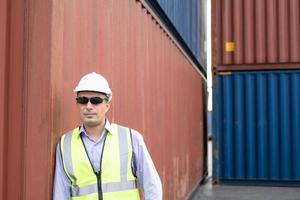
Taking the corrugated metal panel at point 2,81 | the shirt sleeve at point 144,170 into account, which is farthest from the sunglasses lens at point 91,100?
the corrugated metal panel at point 2,81

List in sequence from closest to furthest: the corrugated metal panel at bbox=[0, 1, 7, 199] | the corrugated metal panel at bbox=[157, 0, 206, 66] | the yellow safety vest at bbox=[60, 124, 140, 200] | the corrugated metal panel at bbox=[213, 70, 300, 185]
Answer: the yellow safety vest at bbox=[60, 124, 140, 200] < the corrugated metal panel at bbox=[0, 1, 7, 199] < the corrugated metal panel at bbox=[157, 0, 206, 66] < the corrugated metal panel at bbox=[213, 70, 300, 185]

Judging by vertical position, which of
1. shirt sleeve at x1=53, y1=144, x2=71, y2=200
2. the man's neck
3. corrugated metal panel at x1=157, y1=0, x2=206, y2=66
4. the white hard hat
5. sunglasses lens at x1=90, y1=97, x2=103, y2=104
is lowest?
shirt sleeve at x1=53, y1=144, x2=71, y2=200

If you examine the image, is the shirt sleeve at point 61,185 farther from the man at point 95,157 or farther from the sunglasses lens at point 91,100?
the sunglasses lens at point 91,100

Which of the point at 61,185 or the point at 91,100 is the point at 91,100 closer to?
the point at 91,100

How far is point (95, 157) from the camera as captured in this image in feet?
8.71

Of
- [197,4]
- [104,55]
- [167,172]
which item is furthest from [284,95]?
[104,55]

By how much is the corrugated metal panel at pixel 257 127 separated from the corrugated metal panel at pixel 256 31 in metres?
0.38

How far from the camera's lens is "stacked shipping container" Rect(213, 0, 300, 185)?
11.1m

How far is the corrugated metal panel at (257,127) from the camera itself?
11.1 m

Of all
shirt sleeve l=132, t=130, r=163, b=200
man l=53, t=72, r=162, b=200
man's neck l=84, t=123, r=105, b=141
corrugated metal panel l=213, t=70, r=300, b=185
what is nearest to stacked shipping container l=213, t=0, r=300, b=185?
corrugated metal panel l=213, t=70, r=300, b=185

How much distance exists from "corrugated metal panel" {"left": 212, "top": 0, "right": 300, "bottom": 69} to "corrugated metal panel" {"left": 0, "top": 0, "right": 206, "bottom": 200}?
6.15 metres

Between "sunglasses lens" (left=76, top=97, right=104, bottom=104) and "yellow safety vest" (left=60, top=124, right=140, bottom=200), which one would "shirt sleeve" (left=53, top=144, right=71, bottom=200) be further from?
"sunglasses lens" (left=76, top=97, right=104, bottom=104)

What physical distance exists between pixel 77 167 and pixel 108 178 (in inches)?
6.9

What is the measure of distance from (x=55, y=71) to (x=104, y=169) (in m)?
0.61
